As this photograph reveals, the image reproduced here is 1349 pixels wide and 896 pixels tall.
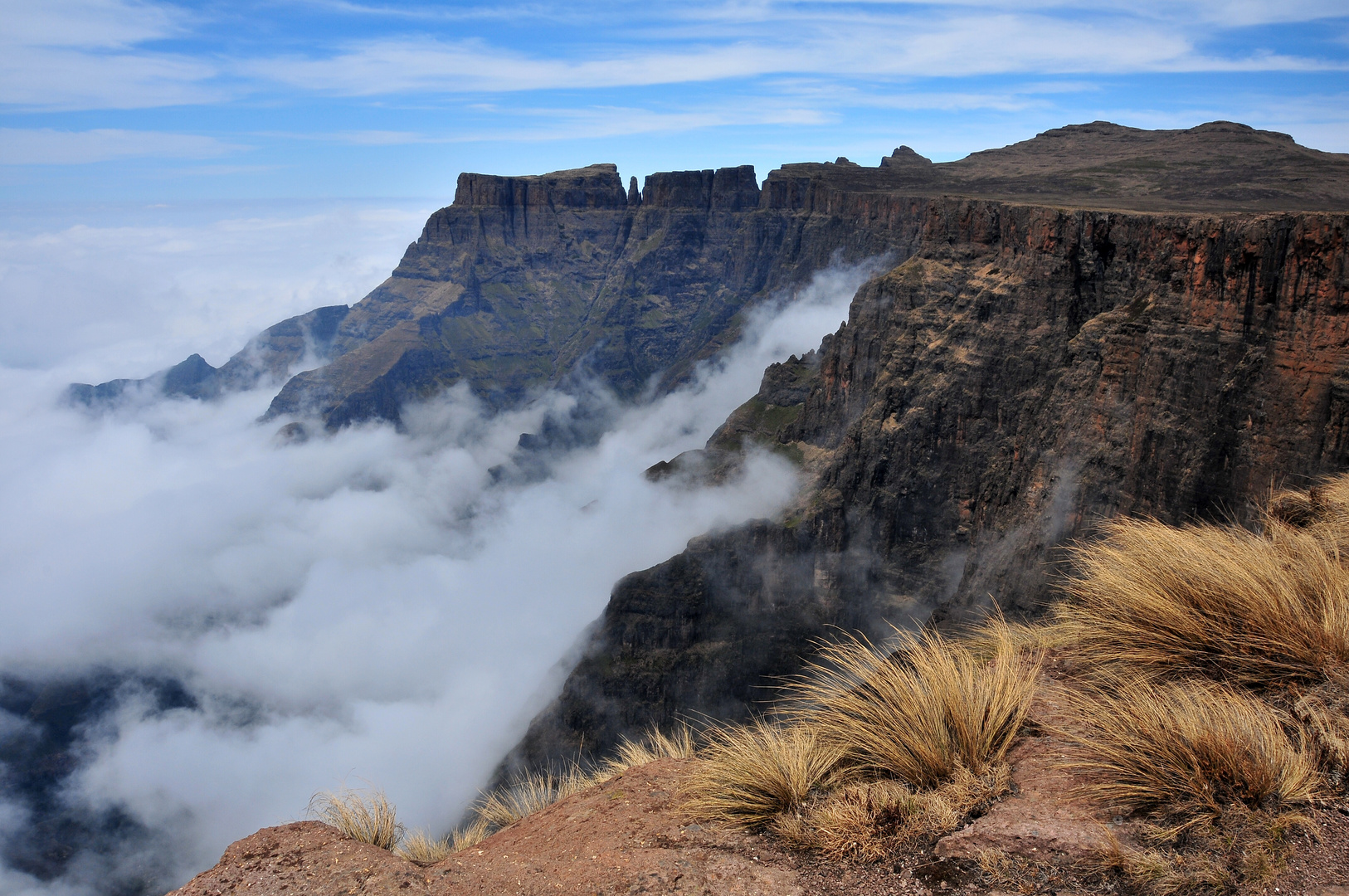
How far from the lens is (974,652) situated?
8.30m

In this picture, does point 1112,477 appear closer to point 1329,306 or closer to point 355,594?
point 1329,306

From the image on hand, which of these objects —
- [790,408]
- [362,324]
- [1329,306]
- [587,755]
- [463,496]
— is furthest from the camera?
[362,324]

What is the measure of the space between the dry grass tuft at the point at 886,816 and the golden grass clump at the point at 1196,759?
69 cm

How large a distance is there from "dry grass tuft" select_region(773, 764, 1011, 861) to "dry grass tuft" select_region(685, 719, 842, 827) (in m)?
0.17

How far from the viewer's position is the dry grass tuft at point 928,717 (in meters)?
5.36

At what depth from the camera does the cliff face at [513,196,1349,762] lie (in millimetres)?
22062

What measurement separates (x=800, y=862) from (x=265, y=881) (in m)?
3.73

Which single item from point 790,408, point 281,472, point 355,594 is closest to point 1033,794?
point 790,408

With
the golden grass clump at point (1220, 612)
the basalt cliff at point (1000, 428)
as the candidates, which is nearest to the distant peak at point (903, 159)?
the basalt cliff at point (1000, 428)

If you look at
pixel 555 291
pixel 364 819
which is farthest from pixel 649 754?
pixel 555 291

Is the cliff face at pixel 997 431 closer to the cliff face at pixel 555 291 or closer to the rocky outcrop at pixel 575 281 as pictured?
the rocky outcrop at pixel 575 281

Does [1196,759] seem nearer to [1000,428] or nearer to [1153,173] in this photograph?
[1000,428]

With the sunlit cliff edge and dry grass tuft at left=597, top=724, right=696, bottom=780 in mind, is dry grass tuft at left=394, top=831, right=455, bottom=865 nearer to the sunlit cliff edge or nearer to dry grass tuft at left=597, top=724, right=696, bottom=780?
the sunlit cliff edge

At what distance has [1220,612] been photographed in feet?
19.4
